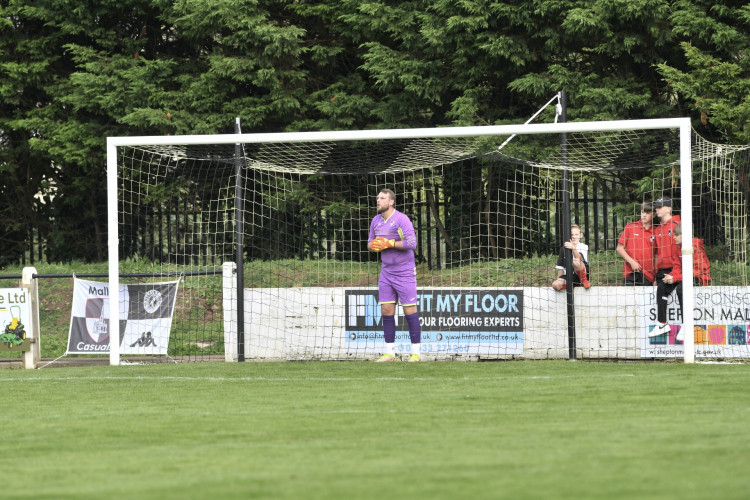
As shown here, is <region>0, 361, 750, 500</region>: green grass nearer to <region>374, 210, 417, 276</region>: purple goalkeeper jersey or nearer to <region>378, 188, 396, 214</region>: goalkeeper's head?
<region>374, 210, 417, 276</region>: purple goalkeeper jersey

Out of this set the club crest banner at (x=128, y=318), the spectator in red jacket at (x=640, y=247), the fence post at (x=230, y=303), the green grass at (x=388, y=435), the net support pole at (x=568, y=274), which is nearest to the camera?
the green grass at (x=388, y=435)

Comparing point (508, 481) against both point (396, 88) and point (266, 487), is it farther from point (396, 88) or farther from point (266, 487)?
point (396, 88)

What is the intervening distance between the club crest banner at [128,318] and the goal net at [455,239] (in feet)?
2.65

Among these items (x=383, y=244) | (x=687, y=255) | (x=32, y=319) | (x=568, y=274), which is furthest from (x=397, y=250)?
(x=32, y=319)

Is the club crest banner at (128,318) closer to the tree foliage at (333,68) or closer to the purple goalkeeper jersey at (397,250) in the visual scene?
the purple goalkeeper jersey at (397,250)

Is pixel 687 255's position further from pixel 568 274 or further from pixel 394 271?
pixel 394 271

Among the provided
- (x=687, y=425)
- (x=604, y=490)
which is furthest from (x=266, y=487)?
(x=687, y=425)

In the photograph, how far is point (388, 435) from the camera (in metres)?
6.53

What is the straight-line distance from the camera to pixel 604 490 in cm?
462

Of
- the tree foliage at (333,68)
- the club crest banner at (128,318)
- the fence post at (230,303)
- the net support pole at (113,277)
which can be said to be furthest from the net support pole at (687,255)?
the net support pole at (113,277)

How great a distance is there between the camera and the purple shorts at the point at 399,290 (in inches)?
483

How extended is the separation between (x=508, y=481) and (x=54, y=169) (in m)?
19.3

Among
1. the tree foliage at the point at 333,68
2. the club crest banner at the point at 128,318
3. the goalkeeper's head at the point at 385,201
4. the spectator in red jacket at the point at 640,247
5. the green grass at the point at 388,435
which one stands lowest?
the green grass at the point at 388,435

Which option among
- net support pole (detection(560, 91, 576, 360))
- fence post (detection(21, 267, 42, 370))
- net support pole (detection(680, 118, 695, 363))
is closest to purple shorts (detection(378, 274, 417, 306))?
net support pole (detection(560, 91, 576, 360))
